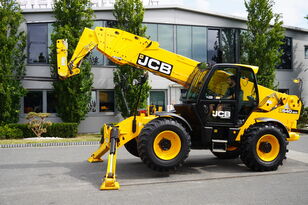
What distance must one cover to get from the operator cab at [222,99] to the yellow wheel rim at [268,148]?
0.69 metres

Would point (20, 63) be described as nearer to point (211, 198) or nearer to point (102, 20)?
point (102, 20)

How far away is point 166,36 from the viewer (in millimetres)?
20688

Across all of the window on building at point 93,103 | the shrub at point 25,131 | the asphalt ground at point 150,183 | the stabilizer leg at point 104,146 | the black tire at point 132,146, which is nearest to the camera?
the asphalt ground at point 150,183

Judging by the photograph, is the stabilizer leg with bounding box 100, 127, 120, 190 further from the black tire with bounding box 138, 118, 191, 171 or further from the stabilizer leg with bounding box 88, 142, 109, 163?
the stabilizer leg with bounding box 88, 142, 109, 163

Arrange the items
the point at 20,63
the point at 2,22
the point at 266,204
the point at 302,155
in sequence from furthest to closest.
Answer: the point at 20,63
the point at 2,22
the point at 302,155
the point at 266,204

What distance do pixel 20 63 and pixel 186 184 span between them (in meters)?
14.1

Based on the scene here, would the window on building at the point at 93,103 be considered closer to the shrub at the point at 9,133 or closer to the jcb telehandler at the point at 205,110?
the shrub at the point at 9,133

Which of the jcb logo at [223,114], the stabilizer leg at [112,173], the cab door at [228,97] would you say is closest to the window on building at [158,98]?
the cab door at [228,97]

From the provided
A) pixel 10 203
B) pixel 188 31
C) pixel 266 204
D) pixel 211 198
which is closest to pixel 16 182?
pixel 10 203

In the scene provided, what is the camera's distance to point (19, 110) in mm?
17781

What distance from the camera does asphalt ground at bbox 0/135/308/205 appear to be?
5.98 metres

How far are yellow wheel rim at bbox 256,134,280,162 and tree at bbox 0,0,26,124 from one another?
42.2 ft

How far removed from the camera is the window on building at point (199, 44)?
21.2 m

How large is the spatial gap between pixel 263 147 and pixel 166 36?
13.6 metres
